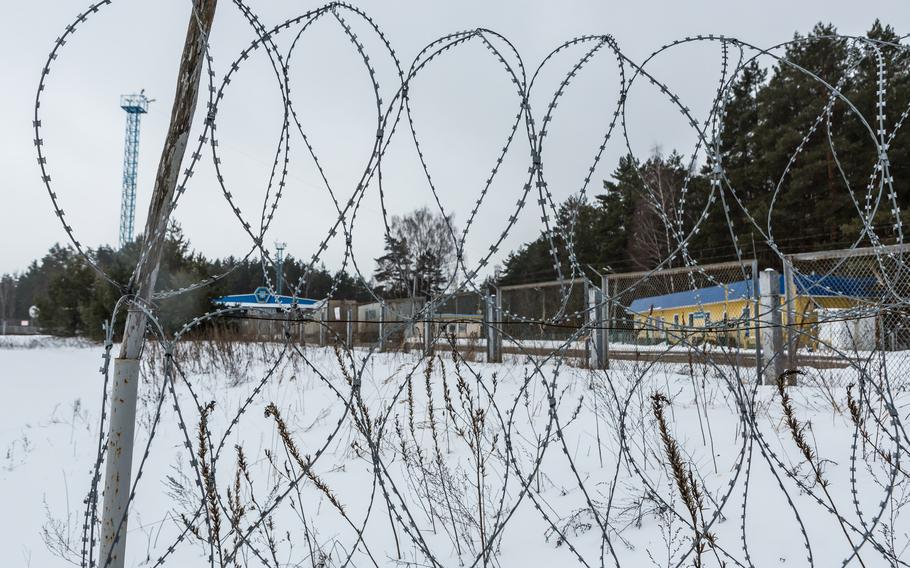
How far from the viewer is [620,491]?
3.01 meters

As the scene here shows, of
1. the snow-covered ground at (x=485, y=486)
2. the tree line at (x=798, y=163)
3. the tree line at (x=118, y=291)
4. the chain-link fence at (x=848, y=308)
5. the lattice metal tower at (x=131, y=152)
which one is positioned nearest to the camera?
the chain-link fence at (x=848, y=308)

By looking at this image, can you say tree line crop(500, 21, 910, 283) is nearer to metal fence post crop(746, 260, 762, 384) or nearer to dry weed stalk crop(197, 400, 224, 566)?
metal fence post crop(746, 260, 762, 384)

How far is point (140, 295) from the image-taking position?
1785 millimetres

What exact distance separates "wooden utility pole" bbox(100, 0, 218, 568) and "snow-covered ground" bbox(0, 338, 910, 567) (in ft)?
0.80

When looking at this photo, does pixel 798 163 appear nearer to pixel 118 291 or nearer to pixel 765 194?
pixel 765 194

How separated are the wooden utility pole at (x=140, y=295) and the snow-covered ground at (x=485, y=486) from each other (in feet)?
0.80

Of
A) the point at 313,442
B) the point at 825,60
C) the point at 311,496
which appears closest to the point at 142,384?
the point at 313,442

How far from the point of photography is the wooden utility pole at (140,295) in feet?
5.71

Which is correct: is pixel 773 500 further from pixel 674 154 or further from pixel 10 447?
pixel 674 154

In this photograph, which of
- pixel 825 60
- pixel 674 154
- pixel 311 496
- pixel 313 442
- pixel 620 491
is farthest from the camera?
pixel 674 154

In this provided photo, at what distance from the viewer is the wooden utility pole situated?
5.71ft

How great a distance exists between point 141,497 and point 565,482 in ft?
8.24

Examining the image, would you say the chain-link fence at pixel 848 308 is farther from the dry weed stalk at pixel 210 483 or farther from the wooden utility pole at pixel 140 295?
the wooden utility pole at pixel 140 295

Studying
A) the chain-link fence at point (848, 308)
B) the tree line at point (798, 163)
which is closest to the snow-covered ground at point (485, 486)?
the chain-link fence at point (848, 308)
